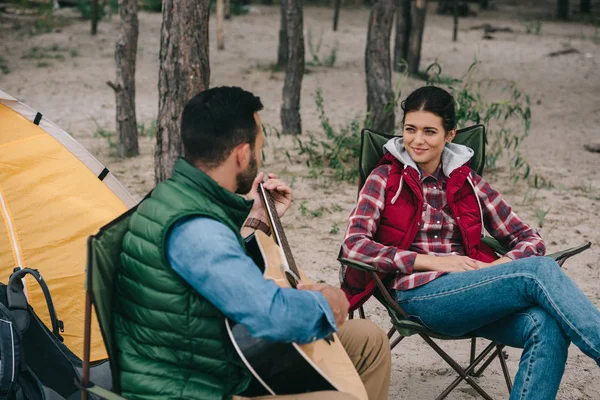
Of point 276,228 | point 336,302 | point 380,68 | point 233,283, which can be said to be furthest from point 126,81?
point 233,283

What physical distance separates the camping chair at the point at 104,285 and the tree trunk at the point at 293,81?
5967mm

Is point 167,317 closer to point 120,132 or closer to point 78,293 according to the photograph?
point 78,293

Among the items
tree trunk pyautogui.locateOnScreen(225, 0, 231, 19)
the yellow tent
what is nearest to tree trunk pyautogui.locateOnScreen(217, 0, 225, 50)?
tree trunk pyautogui.locateOnScreen(225, 0, 231, 19)

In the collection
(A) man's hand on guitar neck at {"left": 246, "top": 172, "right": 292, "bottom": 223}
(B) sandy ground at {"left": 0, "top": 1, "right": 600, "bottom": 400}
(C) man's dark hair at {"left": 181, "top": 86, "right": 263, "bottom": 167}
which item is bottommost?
(B) sandy ground at {"left": 0, "top": 1, "right": 600, "bottom": 400}

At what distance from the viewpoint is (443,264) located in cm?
290

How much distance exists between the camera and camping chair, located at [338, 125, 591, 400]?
9.31ft

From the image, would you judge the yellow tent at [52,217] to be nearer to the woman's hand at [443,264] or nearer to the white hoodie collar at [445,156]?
the white hoodie collar at [445,156]

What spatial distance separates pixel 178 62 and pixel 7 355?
2521 millimetres

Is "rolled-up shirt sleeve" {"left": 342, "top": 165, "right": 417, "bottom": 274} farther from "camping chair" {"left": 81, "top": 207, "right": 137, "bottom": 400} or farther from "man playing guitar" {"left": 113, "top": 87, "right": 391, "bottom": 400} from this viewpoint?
"camping chair" {"left": 81, "top": 207, "right": 137, "bottom": 400}

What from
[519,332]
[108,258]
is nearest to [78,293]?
[108,258]

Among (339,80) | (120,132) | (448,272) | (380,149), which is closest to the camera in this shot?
(448,272)

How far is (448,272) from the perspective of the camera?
287cm

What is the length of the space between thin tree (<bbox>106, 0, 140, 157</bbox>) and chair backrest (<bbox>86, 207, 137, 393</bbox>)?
502 centimetres

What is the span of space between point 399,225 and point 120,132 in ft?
14.4
